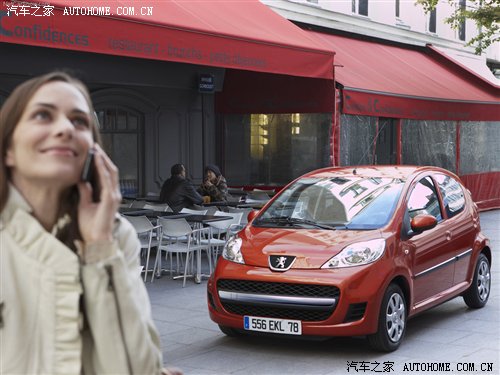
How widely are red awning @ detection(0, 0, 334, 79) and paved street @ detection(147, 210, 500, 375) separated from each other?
313 cm

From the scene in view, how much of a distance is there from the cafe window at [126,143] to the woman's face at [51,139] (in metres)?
13.7

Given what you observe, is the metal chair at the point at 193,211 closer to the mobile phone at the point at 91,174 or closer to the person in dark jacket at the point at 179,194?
the person in dark jacket at the point at 179,194

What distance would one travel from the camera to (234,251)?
7.88 m

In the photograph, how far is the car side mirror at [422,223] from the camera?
7.90 m

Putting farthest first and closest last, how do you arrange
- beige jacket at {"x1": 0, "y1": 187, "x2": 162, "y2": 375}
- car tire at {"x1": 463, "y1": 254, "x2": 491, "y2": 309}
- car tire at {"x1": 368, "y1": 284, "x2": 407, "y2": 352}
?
1. car tire at {"x1": 463, "y1": 254, "x2": 491, "y2": 309}
2. car tire at {"x1": 368, "y1": 284, "x2": 407, "y2": 352}
3. beige jacket at {"x1": 0, "y1": 187, "x2": 162, "y2": 375}

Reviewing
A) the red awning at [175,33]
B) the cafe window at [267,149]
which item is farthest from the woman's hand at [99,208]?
the cafe window at [267,149]

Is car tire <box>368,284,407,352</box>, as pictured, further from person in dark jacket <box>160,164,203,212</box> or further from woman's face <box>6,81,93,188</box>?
person in dark jacket <box>160,164,203,212</box>

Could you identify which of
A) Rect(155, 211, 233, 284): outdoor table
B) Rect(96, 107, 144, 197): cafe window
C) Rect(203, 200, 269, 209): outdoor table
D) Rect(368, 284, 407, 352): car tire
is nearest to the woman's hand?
Rect(368, 284, 407, 352): car tire

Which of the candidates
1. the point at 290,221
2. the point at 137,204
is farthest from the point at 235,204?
the point at 290,221

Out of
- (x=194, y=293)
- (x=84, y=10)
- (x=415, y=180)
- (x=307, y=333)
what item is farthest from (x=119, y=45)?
(x=307, y=333)

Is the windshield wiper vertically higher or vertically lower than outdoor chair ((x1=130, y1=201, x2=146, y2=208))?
higher

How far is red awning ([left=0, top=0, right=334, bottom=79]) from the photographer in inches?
353

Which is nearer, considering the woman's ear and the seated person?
the woman's ear

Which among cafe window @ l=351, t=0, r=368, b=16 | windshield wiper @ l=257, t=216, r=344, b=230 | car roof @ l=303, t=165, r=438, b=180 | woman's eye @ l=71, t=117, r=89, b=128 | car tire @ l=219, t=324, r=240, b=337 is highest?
cafe window @ l=351, t=0, r=368, b=16
